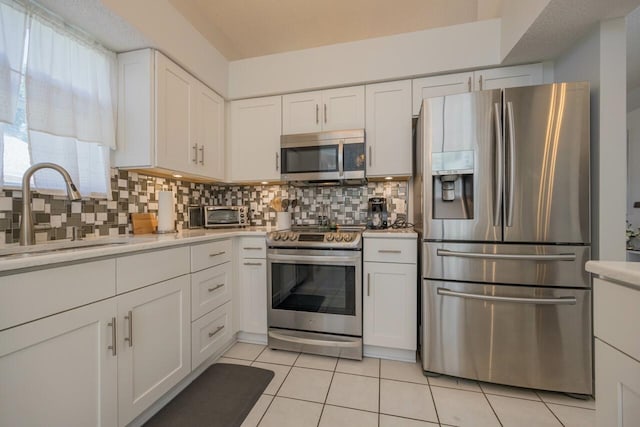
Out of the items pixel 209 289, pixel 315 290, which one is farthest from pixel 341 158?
pixel 209 289

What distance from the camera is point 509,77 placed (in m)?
1.95

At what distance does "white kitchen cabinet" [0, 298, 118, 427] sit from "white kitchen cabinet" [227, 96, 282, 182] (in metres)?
1.58

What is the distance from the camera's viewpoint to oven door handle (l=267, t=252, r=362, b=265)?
186 cm

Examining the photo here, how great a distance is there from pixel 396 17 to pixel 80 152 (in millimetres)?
2373

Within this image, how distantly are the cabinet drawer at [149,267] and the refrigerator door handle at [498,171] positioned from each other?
1846 mm

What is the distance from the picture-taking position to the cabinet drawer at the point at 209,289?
1646 mm

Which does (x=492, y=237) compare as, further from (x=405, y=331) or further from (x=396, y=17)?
(x=396, y=17)

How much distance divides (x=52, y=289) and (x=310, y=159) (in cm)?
173

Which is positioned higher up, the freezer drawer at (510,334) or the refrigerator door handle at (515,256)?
the refrigerator door handle at (515,256)

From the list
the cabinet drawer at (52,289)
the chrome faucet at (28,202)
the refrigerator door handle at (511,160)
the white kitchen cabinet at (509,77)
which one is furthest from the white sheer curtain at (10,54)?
the white kitchen cabinet at (509,77)

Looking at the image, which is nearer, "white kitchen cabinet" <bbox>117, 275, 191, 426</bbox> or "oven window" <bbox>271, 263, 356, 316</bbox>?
"white kitchen cabinet" <bbox>117, 275, 191, 426</bbox>

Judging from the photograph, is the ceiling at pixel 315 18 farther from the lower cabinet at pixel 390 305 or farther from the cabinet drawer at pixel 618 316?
the cabinet drawer at pixel 618 316

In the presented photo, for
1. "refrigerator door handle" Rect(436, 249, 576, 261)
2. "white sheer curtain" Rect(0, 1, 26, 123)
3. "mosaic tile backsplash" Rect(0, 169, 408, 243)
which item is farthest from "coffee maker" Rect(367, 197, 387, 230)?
"white sheer curtain" Rect(0, 1, 26, 123)

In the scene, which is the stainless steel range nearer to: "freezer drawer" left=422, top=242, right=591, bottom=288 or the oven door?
the oven door
